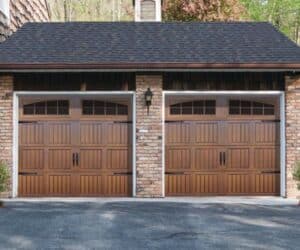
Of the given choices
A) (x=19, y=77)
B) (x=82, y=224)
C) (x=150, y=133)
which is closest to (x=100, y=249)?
(x=82, y=224)

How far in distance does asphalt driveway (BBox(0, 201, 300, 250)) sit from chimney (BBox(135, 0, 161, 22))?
9783mm

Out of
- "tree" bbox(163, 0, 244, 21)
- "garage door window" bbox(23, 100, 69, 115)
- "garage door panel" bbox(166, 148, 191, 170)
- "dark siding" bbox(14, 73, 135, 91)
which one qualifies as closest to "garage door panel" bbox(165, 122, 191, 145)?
"garage door panel" bbox(166, 148, 191, 170)

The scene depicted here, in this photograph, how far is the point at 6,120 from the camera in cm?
1599

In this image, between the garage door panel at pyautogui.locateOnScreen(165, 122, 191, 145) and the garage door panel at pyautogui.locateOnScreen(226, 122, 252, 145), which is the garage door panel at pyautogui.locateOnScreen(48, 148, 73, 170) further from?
the garage door panel at pyautogui.locateOnScreen(226, 122, 252, 145)

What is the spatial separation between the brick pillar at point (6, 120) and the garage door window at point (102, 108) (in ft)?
6.13

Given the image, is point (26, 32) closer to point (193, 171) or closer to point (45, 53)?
point (45, 53)

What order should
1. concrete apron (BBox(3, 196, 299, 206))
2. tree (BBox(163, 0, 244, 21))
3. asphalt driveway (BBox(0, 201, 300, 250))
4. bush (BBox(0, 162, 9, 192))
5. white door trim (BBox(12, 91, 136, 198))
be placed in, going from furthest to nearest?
tree (BBox(163, 0, 244, 21))
white door trim (BBox(12, 91, 136, 198))
concrete apron (BBox(3, 196, 299, 206))
bush (BBox(0, 162, 9, 192))
asphalt driveway (BBox(0, 201, 300, 250))

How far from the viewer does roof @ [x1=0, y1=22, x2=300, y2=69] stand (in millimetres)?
15602

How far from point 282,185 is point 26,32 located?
8492 millimetres

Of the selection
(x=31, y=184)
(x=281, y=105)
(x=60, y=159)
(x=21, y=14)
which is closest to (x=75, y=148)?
(x=60, y=159)

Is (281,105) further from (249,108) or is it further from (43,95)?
(43,95)

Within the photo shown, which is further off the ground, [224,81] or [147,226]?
[224,81]

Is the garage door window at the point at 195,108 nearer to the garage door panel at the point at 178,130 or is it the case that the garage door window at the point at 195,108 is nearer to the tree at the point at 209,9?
the garage door panel at the point at 178,130

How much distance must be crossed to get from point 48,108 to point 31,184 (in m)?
2.00
